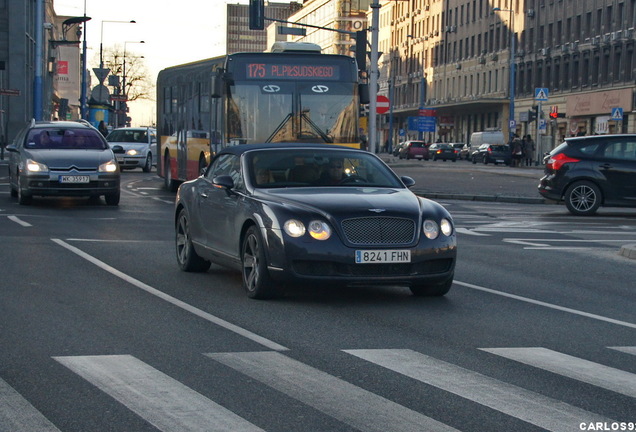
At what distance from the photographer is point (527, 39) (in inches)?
3593

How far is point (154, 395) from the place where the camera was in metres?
6.61

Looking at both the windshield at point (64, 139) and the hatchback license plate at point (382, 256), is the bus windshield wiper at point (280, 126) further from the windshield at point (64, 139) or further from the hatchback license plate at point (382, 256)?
the hatchback license plate at point (382, 256)

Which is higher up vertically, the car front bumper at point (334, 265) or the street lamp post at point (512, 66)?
the street lamp post at point (512, 66)

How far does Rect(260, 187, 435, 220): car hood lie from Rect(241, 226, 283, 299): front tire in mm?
392

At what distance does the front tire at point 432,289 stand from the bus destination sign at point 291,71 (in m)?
13.2

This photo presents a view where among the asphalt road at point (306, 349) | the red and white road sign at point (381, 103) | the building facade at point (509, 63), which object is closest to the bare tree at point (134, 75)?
the building facade at point (509, 63)

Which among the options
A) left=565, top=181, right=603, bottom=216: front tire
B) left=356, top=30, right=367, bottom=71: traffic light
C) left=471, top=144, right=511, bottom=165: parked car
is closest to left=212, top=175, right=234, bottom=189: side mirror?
left=565, top=181, right=603, bottom=216: front tire

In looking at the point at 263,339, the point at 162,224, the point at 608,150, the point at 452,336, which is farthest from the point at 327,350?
the point at 608,150

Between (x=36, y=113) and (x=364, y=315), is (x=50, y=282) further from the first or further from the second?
(x=36, y=113)

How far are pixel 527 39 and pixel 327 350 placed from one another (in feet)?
281

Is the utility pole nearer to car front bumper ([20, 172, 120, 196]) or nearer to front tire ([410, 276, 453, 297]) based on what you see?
car front bumper ([20, 172, 120, 196])

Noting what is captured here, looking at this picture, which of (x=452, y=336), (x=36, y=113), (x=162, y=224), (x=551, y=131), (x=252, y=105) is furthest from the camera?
(x=551, y=131)

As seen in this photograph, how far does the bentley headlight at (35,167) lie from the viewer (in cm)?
2306

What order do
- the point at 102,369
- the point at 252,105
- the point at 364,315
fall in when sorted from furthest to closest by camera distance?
1. the point at 252,105
2. the point at 364,315
3. the point at 102,369
